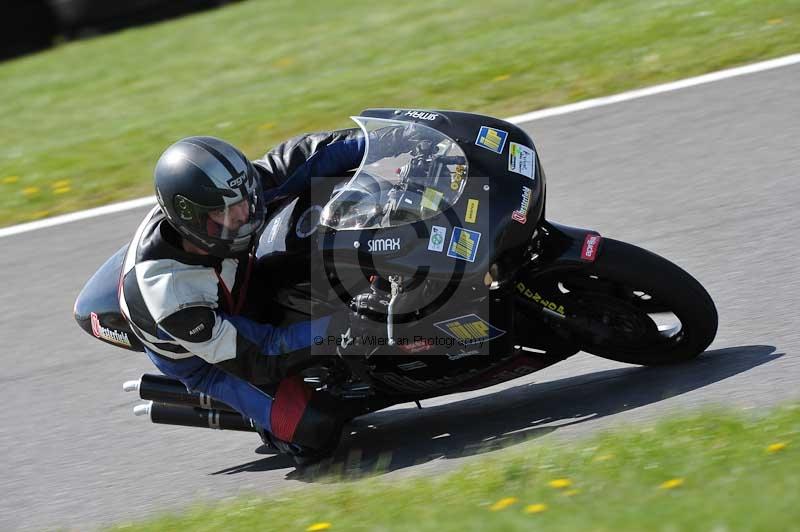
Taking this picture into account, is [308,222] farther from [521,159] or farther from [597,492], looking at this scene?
[597,492]

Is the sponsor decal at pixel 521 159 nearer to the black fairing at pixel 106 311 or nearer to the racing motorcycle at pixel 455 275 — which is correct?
the racing motorcycle at pixel 455 275

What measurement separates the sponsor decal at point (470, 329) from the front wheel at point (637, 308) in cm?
32

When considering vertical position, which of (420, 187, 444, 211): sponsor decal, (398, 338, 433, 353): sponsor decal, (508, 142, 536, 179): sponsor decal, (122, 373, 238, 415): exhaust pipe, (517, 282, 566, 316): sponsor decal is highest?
(508, 142, 536, 179): sponsor decal

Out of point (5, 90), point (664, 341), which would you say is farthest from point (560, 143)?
point (5, 90)

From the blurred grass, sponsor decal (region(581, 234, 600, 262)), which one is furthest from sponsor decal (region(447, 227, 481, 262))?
the blurred grass

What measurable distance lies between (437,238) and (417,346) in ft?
1.83

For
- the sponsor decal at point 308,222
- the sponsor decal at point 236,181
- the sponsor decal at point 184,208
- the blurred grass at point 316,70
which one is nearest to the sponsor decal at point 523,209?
the sponsor decal at point 308,222

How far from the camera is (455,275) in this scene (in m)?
4.32

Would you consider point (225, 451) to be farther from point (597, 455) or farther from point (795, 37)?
point (795, 37)

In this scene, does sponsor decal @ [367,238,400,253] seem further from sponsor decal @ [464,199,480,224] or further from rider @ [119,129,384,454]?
rider @ [119,129,384,454]

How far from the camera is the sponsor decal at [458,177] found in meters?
4.38

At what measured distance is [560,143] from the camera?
7676mm

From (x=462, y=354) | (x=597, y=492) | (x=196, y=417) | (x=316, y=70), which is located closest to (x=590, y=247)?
(x=462, y=354)

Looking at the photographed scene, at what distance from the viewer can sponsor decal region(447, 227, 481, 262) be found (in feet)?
14.1
